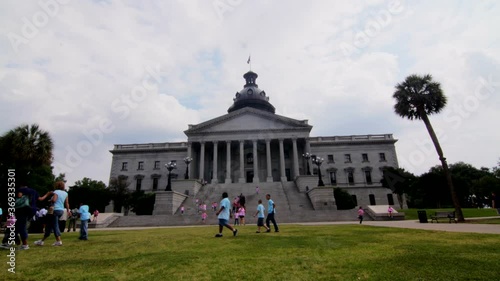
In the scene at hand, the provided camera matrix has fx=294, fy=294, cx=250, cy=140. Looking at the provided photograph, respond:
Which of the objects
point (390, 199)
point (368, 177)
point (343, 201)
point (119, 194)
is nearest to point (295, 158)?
point (343, 201)

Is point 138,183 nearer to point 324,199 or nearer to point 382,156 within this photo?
point 324,199

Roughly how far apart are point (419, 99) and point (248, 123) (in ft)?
111

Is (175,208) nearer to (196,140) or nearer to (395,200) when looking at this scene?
(196,140)

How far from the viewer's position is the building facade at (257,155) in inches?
2142

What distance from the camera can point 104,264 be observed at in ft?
19.5

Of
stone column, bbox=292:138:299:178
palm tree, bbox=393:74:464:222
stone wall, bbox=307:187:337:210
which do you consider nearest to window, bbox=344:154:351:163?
stone column, bbox=292:138:299:178

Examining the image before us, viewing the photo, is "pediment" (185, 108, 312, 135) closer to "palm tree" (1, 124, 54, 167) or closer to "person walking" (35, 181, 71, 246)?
"palm tree" (1, 124, 54, 167)

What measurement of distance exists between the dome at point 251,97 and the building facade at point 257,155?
8.93m

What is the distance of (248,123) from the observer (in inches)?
2197

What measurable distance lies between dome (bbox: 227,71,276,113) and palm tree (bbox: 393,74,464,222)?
4309 cm

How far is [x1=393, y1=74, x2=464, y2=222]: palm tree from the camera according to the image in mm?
25328

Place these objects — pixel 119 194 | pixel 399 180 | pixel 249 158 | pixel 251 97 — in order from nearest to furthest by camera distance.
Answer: pixel 399 180 < pixel 119 194 < pixel 249 158 < pixel 251 97

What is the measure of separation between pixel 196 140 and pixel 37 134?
30.9 metres

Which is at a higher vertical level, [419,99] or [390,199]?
[419,99]
